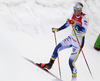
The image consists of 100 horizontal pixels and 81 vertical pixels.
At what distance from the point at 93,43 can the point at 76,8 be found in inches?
146

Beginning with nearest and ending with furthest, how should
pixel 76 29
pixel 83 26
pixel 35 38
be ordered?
pixel 83 26, pixel 76 29, pixel 35 38

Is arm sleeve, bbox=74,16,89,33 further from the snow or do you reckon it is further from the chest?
the snow

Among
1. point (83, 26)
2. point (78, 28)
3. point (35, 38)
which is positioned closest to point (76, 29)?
point (78, 28)

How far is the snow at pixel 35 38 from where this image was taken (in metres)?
3.66

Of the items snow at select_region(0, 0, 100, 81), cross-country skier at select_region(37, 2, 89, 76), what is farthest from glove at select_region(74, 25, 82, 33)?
snow at select_region(0, 0, 100, 81)

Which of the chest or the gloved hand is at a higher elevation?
the chest

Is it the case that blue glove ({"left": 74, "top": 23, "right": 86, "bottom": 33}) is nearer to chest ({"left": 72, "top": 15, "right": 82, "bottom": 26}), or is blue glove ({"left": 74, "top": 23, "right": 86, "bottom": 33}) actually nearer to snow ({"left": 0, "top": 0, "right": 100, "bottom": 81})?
chest ({"left": 72, "top": 15, "right": 82, "bottom": 26})

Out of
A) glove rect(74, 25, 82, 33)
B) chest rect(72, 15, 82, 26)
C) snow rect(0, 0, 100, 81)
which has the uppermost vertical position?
chest rect(72, 15, 82, 26)

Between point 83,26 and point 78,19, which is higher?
point 78,19

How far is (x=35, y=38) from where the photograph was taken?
5746mm

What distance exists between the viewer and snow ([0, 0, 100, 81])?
3.66 meters

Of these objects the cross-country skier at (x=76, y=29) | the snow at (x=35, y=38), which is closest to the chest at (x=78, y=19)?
the cross-country skier at (x=76, y=29)

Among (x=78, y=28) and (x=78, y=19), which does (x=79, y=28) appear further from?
(x=78, y=19)

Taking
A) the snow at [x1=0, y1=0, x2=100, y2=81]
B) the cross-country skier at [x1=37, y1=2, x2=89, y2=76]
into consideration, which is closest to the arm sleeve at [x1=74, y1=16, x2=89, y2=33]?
the cross-country skier at [x1=37, y1=2, x2=89, y2=76]
